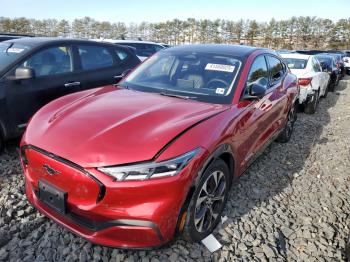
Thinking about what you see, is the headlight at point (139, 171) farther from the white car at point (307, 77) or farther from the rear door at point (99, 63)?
the white car at point (307, 77)

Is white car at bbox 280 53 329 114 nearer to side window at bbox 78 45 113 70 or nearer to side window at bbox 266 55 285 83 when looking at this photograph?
side window at bbox 266 55 285 83

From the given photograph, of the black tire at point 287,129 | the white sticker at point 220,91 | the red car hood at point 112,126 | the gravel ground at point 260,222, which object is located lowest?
the gravel ground at point 260,222

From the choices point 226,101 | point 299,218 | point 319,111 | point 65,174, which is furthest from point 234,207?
point 319,111

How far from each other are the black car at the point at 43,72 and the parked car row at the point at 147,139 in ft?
0.06

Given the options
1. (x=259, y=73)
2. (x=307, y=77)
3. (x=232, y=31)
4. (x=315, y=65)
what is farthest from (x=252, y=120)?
(x=232, y=31)

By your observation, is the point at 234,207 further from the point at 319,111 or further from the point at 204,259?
the point at 319,111

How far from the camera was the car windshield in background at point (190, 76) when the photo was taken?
3230 millimetres

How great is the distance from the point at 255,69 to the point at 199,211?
1917 mm

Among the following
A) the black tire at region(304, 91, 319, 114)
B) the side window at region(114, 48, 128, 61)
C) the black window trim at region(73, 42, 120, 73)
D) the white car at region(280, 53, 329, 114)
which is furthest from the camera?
the black tire at region(304, 91, 319, 114)

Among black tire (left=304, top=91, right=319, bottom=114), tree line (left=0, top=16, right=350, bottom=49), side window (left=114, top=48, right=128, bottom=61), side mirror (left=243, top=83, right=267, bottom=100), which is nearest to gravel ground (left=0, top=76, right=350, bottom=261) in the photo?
side mirror (left=243, top=83, right=267, bottom=100)

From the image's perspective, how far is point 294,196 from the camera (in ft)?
12.5

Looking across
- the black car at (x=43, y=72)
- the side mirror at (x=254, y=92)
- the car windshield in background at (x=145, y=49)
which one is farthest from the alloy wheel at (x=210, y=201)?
the car windshield in background at (x=145, y=49)

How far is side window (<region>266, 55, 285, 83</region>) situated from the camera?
4.45 metres

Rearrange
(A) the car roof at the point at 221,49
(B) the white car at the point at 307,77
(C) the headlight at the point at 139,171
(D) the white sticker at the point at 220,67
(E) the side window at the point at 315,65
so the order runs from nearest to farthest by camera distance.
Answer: (C) the headlight at the point at 139,171 < (D) the white sticker at the point at 220,67 < (A) the car roof at the point at 221,49 < (B) the white car at the point at 307,77 < (E) the side window at the point at 315,65
